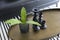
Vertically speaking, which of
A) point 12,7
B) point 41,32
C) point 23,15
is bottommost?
point 41,32

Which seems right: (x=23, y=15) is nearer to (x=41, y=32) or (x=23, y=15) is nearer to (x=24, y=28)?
(x=24, y=28)

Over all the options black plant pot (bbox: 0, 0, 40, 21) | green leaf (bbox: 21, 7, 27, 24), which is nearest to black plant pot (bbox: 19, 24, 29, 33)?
green leaf (bbox: 21, 7, 27, 24)

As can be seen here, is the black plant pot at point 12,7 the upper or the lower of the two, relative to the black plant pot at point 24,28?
upper

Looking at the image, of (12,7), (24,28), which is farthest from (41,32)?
(12,7)

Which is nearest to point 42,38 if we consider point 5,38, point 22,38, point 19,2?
point 22,38

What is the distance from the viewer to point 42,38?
170cm

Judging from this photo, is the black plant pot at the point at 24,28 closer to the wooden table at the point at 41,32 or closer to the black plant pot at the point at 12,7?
the wooden table at the point at 41,32

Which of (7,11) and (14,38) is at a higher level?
(7,11)

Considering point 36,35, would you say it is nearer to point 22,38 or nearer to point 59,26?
point 22,38

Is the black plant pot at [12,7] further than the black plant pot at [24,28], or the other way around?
the black plant pot at [12,7]

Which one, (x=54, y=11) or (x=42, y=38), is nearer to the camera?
(x=42, y=38)

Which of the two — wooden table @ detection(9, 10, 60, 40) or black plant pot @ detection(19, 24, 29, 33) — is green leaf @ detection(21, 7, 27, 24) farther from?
wooden table @ detection(9, 10, 60, 40)

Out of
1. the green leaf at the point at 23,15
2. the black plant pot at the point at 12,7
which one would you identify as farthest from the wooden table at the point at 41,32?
the black plant pot at the point at 12,7

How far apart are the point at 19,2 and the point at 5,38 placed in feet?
3.40
